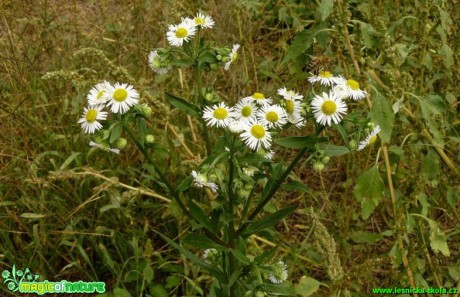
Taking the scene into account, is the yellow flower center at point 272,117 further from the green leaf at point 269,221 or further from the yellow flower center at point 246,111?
the green leaf at point 269,221

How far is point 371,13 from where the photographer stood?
6.82 feet

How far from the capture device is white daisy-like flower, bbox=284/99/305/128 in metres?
1.37

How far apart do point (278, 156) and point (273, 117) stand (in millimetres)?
1146

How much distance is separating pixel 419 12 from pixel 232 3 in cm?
105

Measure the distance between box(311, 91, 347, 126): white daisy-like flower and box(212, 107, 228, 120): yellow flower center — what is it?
242 millimetres

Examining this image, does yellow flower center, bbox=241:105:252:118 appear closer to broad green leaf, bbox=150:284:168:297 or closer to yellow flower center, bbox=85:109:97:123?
yellow flower center, bbox=85:109:97:123

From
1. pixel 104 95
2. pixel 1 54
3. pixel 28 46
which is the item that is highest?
pixel 28 46

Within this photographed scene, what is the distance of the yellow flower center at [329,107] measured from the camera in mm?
1250

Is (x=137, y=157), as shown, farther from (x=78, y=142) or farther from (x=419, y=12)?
(x=419, y=12)

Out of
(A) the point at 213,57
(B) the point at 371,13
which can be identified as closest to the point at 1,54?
(A) the point at 213,57

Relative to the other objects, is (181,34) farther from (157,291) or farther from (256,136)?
(157,291)

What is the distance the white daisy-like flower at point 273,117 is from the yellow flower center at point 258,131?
30 mm

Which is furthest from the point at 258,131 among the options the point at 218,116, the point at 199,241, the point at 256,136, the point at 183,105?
the point at 199,241

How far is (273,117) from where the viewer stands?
4.50ft
